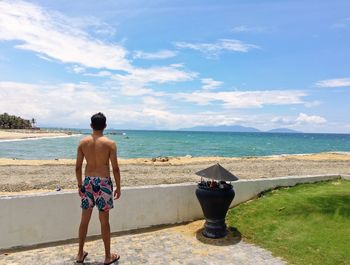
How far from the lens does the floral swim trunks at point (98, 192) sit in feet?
17.6

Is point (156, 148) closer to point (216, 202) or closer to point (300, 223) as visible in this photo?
point (300, 223)

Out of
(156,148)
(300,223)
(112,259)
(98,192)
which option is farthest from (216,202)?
(156,148)

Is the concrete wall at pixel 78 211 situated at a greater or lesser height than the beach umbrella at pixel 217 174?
lesser

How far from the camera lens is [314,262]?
585 centimetres

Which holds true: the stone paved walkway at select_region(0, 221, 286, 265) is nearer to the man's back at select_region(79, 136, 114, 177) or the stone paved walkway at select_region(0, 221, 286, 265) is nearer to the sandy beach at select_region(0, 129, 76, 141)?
the man's back at select_region(79, 136, 114, 177)

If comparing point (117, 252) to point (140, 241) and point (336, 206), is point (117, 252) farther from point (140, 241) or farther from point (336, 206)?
point (336, 206)

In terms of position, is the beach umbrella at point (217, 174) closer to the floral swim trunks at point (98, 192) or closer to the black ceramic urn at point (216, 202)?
the black ceramic urn at point (216, 202)

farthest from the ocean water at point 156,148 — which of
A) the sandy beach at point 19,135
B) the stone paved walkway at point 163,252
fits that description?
the stone paved walkway at point 163,252

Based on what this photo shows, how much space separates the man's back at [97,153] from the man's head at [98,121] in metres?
0.16

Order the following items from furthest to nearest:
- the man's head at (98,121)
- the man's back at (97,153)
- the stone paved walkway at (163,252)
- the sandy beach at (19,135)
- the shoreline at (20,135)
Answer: the sandy beach at (19,135) < the shoreline at (20,135) < the stone paved walkway at (163,252) < the man's head at (98,121) < the man's back at (97,153)

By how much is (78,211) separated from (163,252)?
184 cm

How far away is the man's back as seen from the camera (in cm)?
533

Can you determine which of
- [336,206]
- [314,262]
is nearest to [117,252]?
[314,262]

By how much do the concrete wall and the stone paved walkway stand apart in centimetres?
32
